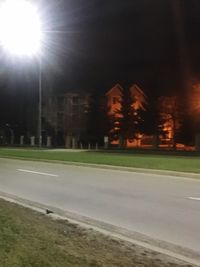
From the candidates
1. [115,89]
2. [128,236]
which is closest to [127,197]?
[128,236]

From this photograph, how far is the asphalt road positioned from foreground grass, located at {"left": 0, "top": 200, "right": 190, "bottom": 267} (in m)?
1.25

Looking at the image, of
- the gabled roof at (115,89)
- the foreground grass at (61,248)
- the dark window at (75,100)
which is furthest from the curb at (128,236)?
the dark window at (75,100)

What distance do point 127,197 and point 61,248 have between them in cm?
822

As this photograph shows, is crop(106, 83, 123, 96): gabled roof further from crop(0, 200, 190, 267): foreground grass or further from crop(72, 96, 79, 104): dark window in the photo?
crop(0, 200, 190, 267): foreground grass

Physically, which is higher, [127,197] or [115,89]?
[115,89]

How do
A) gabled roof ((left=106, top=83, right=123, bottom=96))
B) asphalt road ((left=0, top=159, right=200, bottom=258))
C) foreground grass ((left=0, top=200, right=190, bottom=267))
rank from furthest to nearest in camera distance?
gabled roof ((left=106, top=83, right=123, bottom=96)), asphalt road ((left=0, top=159, right=200, bottom=258)), foreground grass ((left=0, top=200, right=190, bottom=267))

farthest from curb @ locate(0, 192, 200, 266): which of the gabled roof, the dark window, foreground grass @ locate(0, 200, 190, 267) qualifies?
the dark window

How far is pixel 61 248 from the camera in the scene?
7.77m

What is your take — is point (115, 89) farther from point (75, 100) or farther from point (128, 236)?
point (128, 236)

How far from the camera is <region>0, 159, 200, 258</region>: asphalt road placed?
11.0 m

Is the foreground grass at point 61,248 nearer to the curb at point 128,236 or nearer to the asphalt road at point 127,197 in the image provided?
the curb at point 128,236

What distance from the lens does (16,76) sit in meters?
91.4

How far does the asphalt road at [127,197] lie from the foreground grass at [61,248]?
1.25m

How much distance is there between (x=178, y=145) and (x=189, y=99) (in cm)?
861
